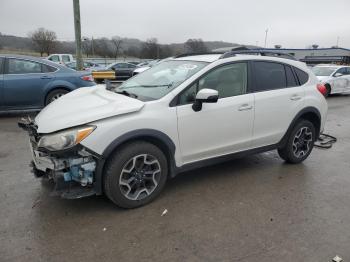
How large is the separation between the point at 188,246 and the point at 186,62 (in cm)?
244

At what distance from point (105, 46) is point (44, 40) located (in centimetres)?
1184

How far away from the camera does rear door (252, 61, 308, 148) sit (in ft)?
14.3

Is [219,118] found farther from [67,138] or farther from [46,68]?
[46,68]

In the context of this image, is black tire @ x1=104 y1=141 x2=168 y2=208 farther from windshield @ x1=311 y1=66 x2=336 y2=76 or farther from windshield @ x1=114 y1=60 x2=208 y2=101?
windshield @ x1=311 y1=66 x2=336 y2=76

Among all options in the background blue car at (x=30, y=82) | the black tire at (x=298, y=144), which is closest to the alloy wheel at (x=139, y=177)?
the black tire at (x=298, y=144)

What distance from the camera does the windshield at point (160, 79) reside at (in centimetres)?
380

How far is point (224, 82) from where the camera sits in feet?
13.4

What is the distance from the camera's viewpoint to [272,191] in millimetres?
4109

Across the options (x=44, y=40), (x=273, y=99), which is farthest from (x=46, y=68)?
(x=44, y=40)

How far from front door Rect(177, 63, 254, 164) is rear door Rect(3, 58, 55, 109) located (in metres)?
5.45

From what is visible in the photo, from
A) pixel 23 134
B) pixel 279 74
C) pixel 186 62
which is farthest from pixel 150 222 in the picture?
pixel 23 134

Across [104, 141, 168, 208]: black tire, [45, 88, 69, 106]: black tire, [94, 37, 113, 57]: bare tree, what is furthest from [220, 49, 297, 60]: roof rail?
[94, 37, 113, 57]: bare tree

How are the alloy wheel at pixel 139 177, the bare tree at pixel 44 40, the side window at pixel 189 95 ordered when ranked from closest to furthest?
the alloy wheel at pixel 139 177 < the side window at pixel 189 95 < the bare tree at pixel 44 40

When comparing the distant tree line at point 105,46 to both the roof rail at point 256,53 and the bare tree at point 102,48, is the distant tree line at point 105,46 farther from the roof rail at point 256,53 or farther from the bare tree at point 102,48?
the roof rail at point 256,53
